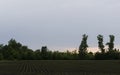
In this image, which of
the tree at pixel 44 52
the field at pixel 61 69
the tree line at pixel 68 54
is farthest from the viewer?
the tree at pixel 44 52

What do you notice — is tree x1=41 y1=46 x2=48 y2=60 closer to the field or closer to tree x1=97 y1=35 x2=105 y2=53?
tree x1=97 y1=35 x2=105 y2=53

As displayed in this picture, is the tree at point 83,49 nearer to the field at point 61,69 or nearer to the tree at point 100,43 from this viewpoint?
the tree at point 100,43

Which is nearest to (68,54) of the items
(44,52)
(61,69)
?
(44,52)

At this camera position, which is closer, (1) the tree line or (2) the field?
(2) the field

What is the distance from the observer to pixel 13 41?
523 ft

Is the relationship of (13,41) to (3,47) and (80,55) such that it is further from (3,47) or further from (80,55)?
(80,55)

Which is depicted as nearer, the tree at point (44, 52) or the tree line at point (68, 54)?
the tree line at point (68, 54)

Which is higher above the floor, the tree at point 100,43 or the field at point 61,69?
the tree at point 100,43

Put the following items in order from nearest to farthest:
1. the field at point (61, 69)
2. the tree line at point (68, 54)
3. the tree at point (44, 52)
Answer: the field at point (61, 69)
the tree line at point (68, 54)
the tree at point (44, 52)

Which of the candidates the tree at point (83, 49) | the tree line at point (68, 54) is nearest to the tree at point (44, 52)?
the tree line at point (68, 54)

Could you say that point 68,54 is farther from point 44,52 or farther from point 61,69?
point 61,69

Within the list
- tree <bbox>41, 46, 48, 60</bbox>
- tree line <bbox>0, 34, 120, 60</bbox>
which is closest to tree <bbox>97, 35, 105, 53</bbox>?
tree line <bbox>0, 34, 120, 60</bbox>

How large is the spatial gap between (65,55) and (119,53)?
74.3ft

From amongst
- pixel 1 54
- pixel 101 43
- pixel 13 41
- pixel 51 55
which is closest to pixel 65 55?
pixel 51 55
